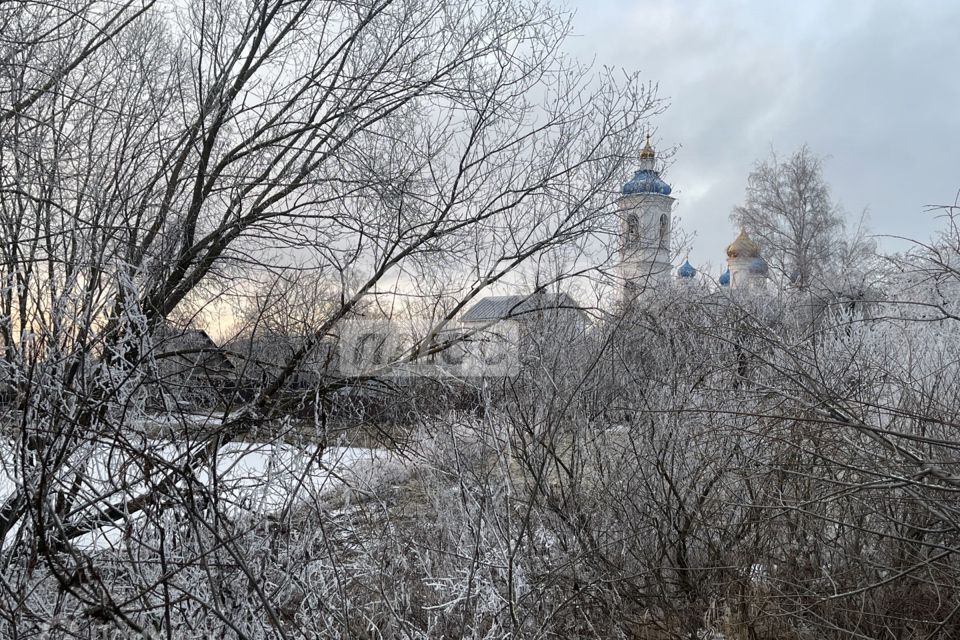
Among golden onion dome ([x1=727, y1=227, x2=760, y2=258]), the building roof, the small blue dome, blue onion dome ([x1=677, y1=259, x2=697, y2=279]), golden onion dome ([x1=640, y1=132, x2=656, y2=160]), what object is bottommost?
the building roof

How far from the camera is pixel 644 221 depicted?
21.1 ft

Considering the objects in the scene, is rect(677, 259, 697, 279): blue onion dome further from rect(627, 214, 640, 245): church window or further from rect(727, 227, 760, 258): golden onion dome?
rect(627, 214, 640, 245): church window

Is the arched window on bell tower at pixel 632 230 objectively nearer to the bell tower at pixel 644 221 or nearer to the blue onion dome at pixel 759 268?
the bell tower at pixel 644 221

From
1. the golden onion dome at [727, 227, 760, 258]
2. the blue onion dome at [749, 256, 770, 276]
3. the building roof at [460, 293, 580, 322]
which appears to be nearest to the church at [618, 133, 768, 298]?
the building roof at [460, 293, 580, 322]

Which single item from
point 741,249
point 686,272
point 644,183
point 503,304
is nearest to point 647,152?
point 644,183

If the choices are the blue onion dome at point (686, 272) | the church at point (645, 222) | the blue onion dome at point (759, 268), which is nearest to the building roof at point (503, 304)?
the church at point (645, 222)

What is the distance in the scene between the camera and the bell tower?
19.6 feet

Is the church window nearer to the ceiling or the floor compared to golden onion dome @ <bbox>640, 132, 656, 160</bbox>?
nearer to the floor

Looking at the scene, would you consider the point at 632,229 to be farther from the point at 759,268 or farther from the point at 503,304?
the point at 759,268

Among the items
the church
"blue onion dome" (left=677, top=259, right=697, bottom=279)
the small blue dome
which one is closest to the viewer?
the church

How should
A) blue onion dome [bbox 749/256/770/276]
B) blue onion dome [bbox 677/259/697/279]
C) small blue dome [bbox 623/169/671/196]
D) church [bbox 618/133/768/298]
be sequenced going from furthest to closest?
blue onion dome [bbox 749/256/770/276] < blue onion dome [bbox 677/259/697/279] < small blue dome [bbox 623/169/671/196] < church [bbox 618/133/768/298]

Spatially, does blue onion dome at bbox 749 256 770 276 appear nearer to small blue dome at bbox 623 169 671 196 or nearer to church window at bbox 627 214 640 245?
small blue dome at bbox 623 169 671 196

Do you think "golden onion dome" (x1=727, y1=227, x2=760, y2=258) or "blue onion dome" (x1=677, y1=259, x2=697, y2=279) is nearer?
"blue onion dome" (x1=677, y1=259, x2=697, y2=279)

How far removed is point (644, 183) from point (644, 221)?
36cm
